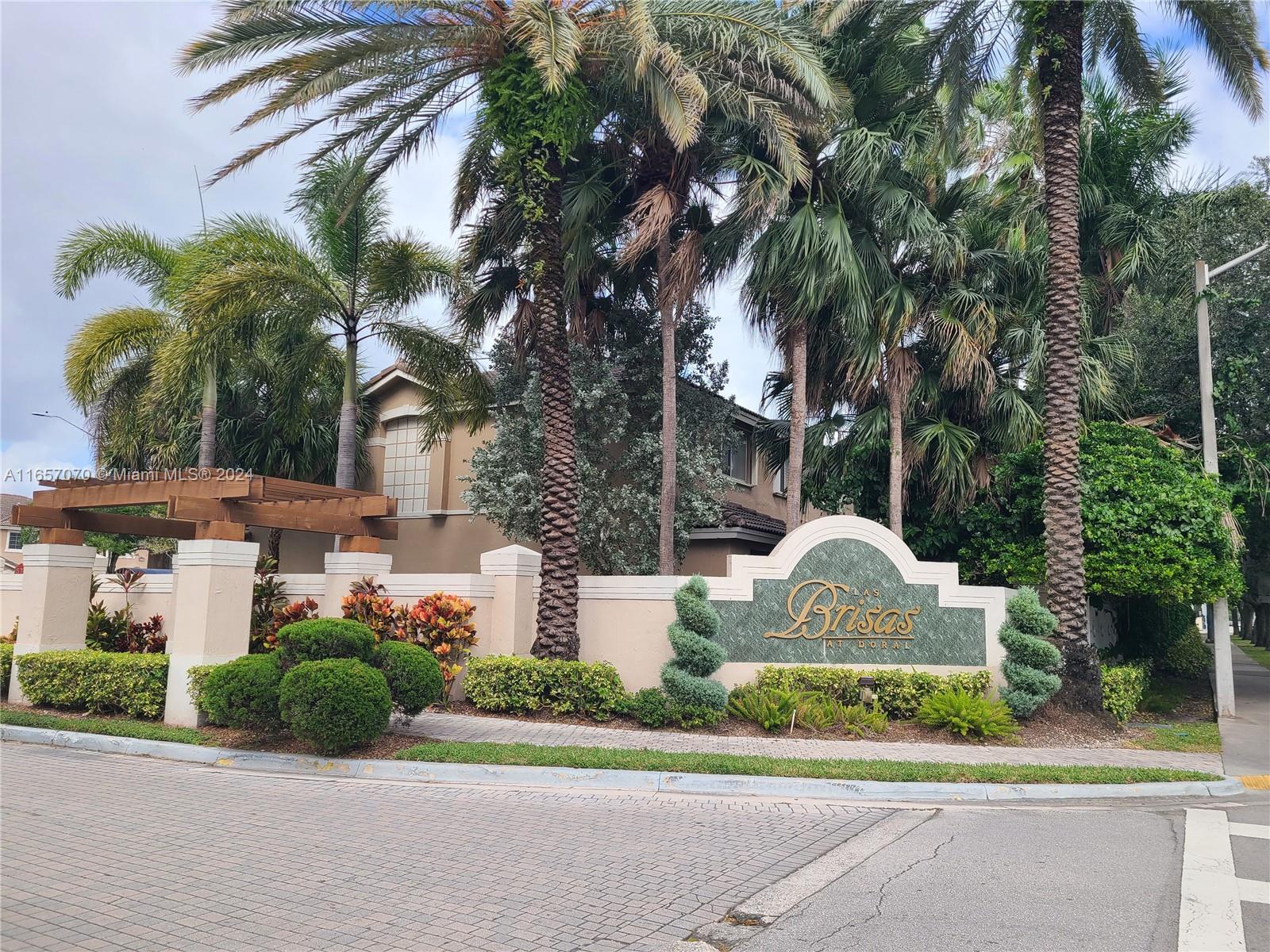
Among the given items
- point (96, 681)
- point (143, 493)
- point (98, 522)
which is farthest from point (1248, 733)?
point (98, 522)

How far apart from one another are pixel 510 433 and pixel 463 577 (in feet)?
14.5

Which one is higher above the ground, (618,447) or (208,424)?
(208,424)

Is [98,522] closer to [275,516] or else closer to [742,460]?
[275,516]

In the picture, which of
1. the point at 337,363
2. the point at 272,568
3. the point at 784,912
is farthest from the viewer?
the point at 337,363

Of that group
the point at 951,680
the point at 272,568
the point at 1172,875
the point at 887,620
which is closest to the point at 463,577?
the point at 272,568

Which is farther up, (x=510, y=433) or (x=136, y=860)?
(x=510, y=433)

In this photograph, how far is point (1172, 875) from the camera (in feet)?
22.8

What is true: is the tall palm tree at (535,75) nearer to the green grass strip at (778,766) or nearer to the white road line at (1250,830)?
the green grass strip at (778,766)

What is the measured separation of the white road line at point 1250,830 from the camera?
8469 millimetres

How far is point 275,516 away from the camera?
14.0 meters

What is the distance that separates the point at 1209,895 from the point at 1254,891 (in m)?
0.45

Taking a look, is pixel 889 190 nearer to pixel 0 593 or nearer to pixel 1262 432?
pixel 1262 432

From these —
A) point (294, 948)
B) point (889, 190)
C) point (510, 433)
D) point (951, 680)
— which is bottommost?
point (294, 948)

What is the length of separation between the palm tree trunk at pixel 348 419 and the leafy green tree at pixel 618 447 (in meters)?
2.66
